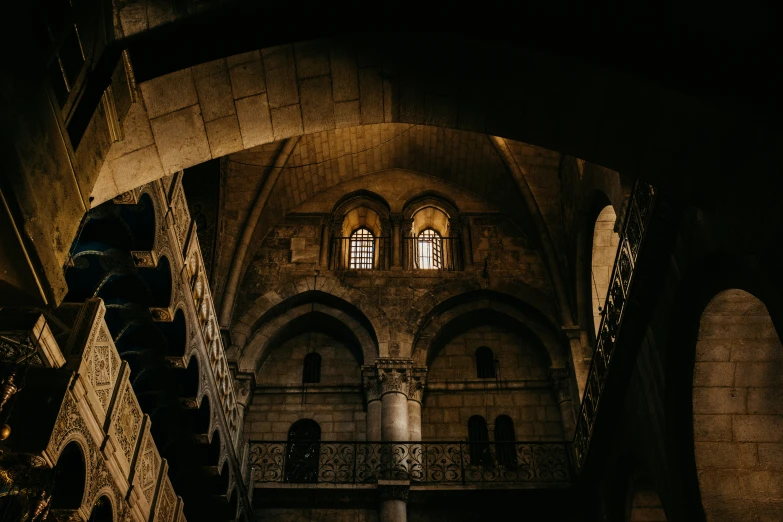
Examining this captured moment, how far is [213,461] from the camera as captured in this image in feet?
36.5

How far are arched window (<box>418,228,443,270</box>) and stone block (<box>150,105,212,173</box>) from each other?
12.5 metres

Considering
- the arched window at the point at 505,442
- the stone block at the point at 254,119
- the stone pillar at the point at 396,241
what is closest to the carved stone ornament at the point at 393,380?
the arched window at the point at 505,442

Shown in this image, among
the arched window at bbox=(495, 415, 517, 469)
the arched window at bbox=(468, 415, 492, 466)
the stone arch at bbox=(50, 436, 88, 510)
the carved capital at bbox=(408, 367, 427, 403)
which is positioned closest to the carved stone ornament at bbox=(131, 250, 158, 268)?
the stone arch at bbox=(50, 436, 88, 510)

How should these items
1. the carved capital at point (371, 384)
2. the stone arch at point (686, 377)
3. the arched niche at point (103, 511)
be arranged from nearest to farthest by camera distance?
1. the arched niche at point (103, 511)
2. the stone arch at point (686, 377)
3. the carved capital at point (371, 384)

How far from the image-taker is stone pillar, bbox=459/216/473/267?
1828 cm

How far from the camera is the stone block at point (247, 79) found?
19.4 ft

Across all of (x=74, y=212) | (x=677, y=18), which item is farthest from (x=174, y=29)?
(x=677, y=18)

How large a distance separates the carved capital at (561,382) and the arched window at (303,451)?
5.07 meters

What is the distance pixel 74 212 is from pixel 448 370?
13.2 metres

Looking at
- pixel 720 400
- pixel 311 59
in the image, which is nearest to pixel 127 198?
pixel 311 59

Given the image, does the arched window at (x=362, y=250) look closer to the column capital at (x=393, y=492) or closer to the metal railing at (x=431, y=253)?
the metal railing at (x=431, y=253)

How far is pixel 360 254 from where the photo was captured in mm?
18844

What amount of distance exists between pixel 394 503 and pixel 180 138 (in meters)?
9.87

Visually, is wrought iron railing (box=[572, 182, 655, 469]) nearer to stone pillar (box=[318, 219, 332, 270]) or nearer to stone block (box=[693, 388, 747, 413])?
stone block (box=[693, 388, 747, 413])
